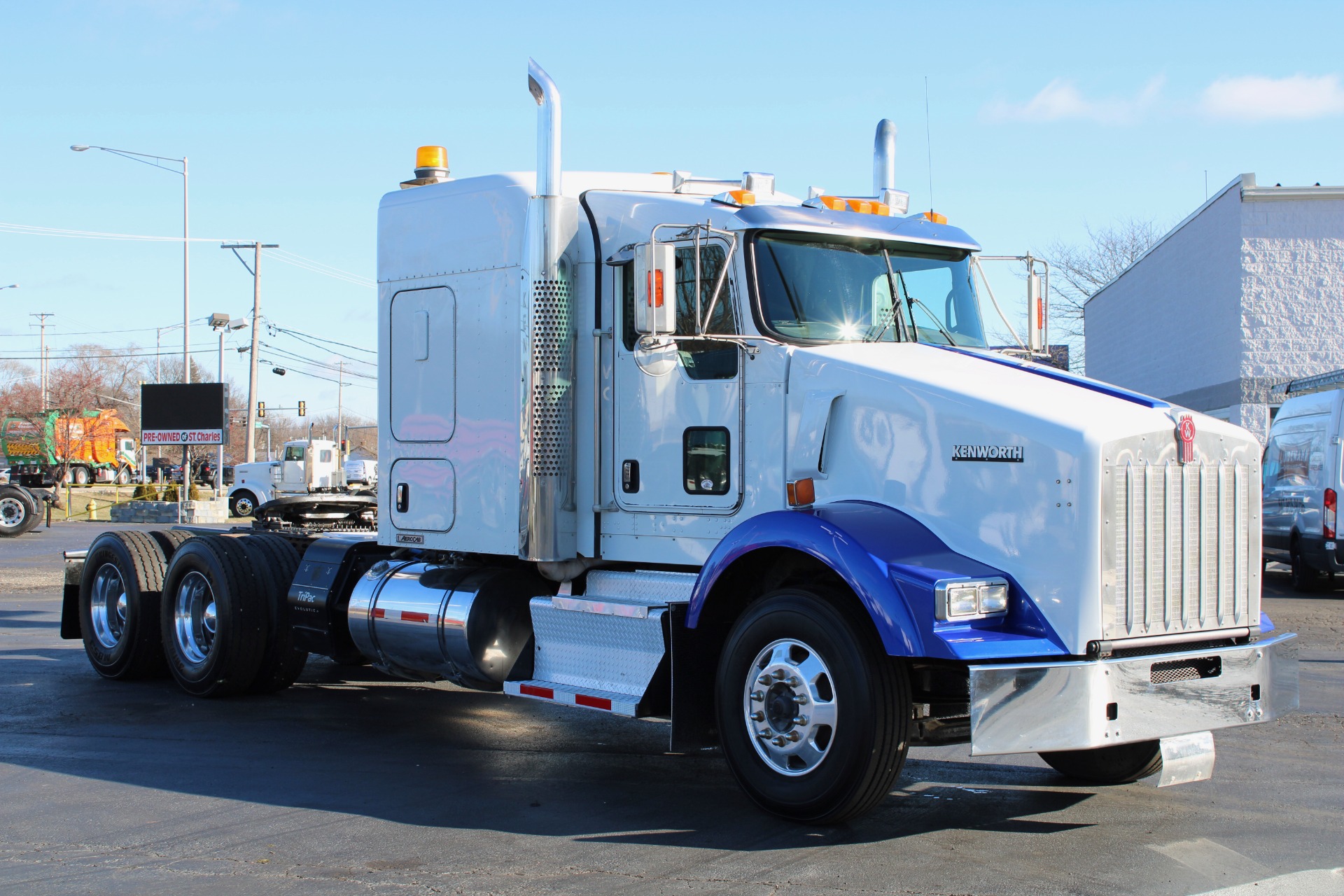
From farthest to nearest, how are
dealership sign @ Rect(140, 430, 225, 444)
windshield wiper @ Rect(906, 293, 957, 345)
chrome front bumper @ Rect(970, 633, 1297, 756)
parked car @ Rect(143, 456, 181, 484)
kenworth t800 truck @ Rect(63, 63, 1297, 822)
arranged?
parked car @ Rect(143, 456, 181, 484) < dealership sign @ Rect(140, 430, 225, 444) < windshield wiper @ Rect(906, 293, 957, 345) < kenworth t800 truck @ Rect(63, 63, 1297, 822) < chrome front bumper @ Rect(970, 633, 1297, 756)

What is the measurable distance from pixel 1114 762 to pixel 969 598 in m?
1.96

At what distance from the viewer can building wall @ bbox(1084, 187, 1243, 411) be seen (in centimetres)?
2681

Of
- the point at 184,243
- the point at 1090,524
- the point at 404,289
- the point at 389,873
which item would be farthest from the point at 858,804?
the point at 184,243

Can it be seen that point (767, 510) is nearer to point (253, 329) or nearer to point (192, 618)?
point (192, 618)

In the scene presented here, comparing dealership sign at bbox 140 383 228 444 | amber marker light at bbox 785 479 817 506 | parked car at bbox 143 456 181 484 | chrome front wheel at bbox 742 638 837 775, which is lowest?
chrome front wheel at bbox 742 638 837 775

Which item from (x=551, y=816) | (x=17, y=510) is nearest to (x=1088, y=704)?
(x=551, y=816)

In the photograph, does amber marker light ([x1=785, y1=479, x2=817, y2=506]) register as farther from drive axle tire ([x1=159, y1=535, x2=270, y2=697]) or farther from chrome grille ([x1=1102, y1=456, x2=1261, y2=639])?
drive axle tire ([x1=159, y1=535, x2=270, y2=697])

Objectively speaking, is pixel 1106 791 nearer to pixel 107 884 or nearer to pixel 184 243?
pixel 107 884

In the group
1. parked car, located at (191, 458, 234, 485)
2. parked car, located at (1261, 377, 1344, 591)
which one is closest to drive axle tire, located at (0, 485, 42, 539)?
parked car, located at (1261, 377, 1344, 591)

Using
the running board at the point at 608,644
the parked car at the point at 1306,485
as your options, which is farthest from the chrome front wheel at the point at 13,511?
the running board at the point at 608,644

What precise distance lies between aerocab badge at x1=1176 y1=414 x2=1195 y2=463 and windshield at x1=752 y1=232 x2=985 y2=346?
5.05 ft

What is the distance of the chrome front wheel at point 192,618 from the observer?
9.34 meters

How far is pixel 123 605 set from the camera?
10094 mm

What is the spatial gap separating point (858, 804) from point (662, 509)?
206 cm
